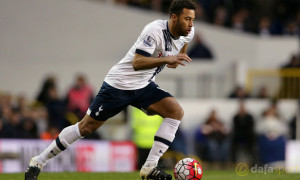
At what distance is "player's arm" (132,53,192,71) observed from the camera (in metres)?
8.47

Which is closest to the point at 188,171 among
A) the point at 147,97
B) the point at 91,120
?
the point at 147,97

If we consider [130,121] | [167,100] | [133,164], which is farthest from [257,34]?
[167,100]

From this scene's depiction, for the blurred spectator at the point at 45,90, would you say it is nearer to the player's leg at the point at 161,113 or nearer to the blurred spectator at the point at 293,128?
the blurred spectator at the point at 293,128

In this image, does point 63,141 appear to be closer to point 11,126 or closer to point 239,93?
point 11,126

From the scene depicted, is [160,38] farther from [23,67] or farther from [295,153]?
[23,67]

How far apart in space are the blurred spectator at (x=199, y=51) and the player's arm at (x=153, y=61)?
36.8ft

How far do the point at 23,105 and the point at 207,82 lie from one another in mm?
5411

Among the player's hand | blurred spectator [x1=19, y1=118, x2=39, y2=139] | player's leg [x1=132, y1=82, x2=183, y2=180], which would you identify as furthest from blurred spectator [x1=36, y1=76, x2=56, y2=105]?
the player's hand

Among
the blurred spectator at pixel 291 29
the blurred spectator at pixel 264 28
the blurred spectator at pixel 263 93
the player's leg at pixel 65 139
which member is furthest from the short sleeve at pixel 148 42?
the blurred spectator at pixel 291 29

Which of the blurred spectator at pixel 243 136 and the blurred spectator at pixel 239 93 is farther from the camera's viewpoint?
the blurred spectator at pixel 239 93

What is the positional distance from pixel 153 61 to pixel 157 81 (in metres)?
10.2

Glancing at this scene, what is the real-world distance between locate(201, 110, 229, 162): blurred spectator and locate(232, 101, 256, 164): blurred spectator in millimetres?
218

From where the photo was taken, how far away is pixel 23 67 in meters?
19.5

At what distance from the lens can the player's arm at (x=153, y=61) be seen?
8.47 m
